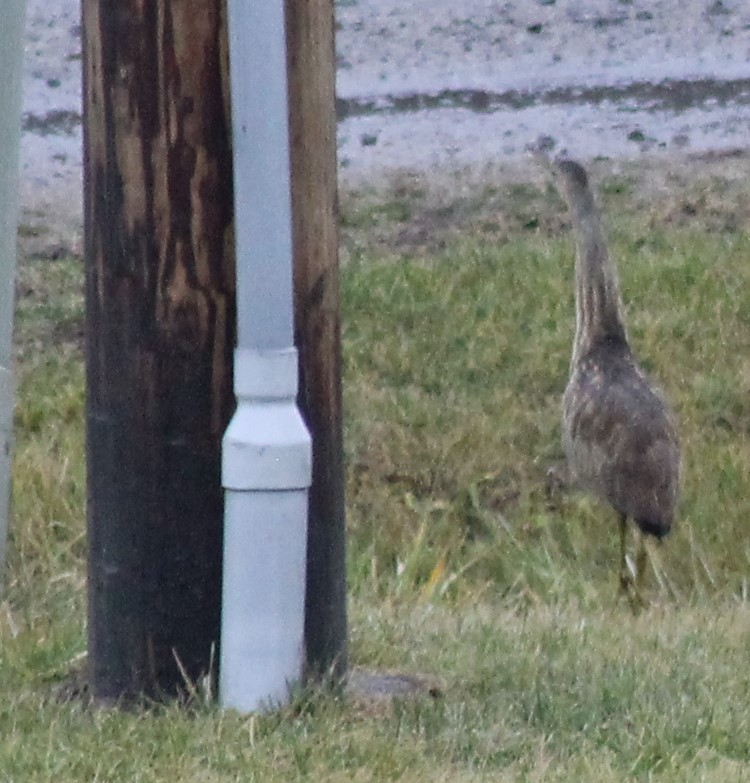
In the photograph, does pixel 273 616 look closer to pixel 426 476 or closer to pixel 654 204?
pixel 426 476

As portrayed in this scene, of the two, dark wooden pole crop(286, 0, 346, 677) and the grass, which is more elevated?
dark wooden pole crop(286, 0, 346, 677)

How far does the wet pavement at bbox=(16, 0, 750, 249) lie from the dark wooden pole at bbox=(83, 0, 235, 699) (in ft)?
21.7

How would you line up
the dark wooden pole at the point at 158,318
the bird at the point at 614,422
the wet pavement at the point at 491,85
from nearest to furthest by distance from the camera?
the dark wooden pole at the point at 158,318 → the bird at the point at 614,422 → the wet pavement at the point at 491,85

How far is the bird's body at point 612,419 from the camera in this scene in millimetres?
5961

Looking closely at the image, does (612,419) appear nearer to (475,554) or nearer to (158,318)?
(475,554)

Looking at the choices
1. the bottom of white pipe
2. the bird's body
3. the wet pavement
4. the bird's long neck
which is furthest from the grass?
the wet pavement

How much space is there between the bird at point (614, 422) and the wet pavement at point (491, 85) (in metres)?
4.61

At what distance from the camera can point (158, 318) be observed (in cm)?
374

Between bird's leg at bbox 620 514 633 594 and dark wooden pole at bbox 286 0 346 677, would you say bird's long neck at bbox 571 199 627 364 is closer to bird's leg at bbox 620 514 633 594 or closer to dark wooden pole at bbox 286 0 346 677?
bird's leg at bbox 620 514 633 594

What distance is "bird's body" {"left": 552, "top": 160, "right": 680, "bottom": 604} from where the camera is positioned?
5.96 m

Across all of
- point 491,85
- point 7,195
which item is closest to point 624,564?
point 7,195

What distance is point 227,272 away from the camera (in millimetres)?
3754

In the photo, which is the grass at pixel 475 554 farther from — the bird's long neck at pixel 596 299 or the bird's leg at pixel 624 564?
the bird's long neck at pixel 596 299

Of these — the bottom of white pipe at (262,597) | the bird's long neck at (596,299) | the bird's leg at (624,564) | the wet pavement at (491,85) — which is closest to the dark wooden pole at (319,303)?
the bottom of white pipe at (262,597)
